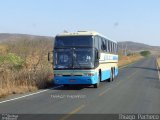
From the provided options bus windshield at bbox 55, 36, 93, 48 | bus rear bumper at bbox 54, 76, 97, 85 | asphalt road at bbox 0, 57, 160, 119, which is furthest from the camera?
bus windshield at bbox 55, 36, 93, 48

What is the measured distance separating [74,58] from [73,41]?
3.36 ft

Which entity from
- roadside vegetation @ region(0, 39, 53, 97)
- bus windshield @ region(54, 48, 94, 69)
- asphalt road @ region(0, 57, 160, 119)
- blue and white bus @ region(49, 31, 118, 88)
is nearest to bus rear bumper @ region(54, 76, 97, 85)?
blue and white bus @ region(49, 31, 118, 88)

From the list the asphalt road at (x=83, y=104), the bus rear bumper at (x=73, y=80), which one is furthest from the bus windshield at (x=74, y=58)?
the asphalt road at (x=83, y=104)

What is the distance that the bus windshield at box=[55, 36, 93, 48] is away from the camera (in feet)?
80.6

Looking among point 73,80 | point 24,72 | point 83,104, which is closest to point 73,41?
point 73,80

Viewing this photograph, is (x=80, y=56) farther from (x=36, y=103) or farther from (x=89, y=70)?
(x=36, y=103)

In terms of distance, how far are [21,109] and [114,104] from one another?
3857 mm

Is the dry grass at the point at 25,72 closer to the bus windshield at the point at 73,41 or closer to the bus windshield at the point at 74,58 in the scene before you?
the bus windshield at the point at 74,58

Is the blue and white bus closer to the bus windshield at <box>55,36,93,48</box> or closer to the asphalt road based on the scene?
the bus windshield at <box>55,36,93,48</box>

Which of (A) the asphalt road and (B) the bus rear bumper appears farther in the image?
(B) the bus rear bumper

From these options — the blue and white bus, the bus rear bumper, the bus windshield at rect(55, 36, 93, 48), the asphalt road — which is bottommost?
the asphalt road

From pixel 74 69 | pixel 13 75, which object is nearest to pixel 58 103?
pixel 74 69

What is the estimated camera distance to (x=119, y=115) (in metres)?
14.0

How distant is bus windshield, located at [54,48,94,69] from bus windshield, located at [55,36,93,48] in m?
0.30
